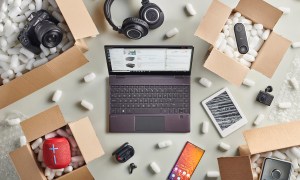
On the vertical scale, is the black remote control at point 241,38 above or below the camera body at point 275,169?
above

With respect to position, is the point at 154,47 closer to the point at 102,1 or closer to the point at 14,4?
the point at 102,1

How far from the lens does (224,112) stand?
2123 millimetres

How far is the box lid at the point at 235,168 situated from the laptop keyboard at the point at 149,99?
292 millimetres

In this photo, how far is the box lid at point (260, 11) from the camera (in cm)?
196

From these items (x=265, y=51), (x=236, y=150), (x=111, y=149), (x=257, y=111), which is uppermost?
(x=265, y=51)

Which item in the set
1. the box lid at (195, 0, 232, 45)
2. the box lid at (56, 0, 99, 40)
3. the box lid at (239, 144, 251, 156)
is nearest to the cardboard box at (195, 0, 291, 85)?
the box lid at (195, 0, 232, 45)

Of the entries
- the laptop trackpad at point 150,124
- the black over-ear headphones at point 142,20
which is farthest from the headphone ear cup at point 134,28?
the laptop trackpad at point 150,124

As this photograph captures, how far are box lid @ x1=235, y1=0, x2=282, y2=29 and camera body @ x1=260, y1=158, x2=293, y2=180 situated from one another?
518mm

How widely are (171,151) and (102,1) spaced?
26.6 inches

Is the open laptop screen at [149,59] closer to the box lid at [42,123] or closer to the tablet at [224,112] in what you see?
the tablet at [224,112]

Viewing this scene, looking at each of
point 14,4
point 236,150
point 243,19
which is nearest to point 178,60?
point 243,19

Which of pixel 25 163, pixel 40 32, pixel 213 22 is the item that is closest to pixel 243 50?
pixel 213 22

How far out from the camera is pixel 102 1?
7.04ft

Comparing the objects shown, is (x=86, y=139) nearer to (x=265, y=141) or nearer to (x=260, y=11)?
(x=265, y=141)
